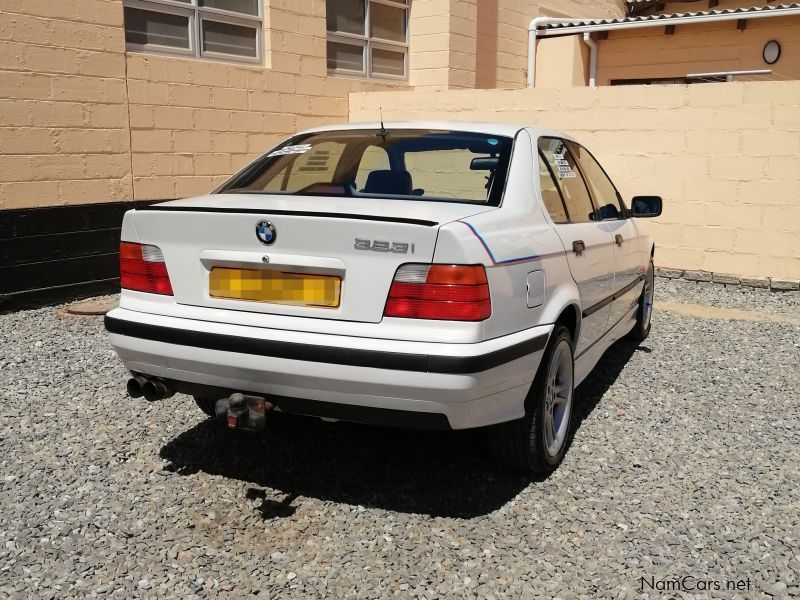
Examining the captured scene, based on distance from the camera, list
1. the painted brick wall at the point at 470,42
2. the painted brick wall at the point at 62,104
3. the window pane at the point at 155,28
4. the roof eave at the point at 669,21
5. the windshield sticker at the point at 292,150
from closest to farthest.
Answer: the windshield sticker at the point at 292,150 < the painted brick wall at the point at 62,104 < the window pane at the point at 155,28 < the painted brick wall at the point at 470,42 < the roof eave at the point at 669,21

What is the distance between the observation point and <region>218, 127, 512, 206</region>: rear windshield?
348cm

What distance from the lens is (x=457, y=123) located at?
3.94 m

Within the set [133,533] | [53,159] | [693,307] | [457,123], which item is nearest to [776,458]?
[457,123]

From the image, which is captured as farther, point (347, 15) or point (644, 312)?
point (347, 15)

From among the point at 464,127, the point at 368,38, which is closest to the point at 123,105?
the point at 368,38

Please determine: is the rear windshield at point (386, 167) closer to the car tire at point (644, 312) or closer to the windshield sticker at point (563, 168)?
the windshield sticker at point (563, 168)

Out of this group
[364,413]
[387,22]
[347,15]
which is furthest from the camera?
[387,22]

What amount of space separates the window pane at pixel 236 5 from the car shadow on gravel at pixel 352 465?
5830 millimetres

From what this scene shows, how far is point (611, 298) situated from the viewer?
441 cm

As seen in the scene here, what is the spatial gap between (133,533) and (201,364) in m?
0.70

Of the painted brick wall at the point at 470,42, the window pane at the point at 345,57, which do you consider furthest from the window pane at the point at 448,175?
the painted brick wall at the point at 470,42

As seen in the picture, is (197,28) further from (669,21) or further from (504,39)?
(669,21)

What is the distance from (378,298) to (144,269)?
107 cm

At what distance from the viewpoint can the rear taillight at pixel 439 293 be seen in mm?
2760
